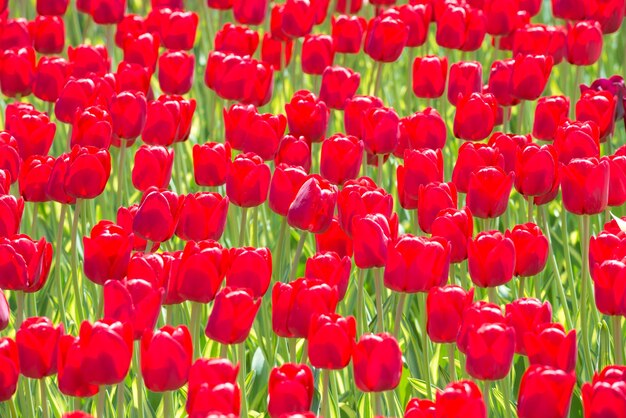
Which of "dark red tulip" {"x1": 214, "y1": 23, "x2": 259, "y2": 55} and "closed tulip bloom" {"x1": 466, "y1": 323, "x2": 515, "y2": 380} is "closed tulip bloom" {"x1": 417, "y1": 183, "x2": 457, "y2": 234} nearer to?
"closed tulip bloom" {"x1": 466, "y1": 323, "x2": 515, "y2": 380}

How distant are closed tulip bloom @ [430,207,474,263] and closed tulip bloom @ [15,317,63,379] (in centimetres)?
93

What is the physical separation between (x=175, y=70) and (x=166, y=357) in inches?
83.9

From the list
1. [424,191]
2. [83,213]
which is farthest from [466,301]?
[83,213]

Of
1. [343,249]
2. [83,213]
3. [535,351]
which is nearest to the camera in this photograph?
[535,351]

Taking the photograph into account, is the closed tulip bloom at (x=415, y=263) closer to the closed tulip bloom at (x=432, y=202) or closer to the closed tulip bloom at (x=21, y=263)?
the closed tulip bloom at (x=432, y=202)

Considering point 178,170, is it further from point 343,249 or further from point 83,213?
point 343,249

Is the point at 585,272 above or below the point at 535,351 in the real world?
below

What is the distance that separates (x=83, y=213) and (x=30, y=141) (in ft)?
0.96

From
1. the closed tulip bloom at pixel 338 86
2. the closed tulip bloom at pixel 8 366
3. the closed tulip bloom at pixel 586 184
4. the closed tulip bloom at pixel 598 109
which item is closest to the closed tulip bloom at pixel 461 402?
the closed tulip bloom at pixel 8 366

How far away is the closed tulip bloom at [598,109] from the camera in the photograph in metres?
3.74

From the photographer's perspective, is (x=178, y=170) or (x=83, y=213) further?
(x=178, y=170)

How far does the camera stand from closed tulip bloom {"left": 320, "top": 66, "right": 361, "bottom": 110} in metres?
4.11

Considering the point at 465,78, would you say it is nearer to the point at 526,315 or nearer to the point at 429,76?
the point at 429,76

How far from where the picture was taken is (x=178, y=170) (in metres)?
4.28
